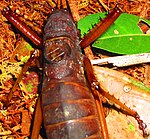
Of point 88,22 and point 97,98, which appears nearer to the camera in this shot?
point 97,98

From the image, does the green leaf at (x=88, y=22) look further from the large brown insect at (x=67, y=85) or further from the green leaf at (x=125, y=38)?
the large brown insect at (x=67, y=85)

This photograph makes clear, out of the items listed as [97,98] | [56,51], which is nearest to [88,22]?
[56,51]

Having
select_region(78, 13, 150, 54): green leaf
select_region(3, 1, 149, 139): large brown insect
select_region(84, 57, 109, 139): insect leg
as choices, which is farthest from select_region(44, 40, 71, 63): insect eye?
select_region(78, 13, 150, 54): green leaf

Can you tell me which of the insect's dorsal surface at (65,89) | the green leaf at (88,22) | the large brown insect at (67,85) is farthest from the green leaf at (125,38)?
the insect's dorsal surface at (65,89)

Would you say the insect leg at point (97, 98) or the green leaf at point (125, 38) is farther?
the green leaf at point (125, 38)

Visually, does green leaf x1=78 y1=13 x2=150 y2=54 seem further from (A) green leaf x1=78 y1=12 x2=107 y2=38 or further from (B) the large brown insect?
(B) the large brown insect

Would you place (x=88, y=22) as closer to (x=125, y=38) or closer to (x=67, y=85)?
(x=125, y=38)

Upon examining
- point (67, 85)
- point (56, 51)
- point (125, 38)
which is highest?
point (125, 38)
